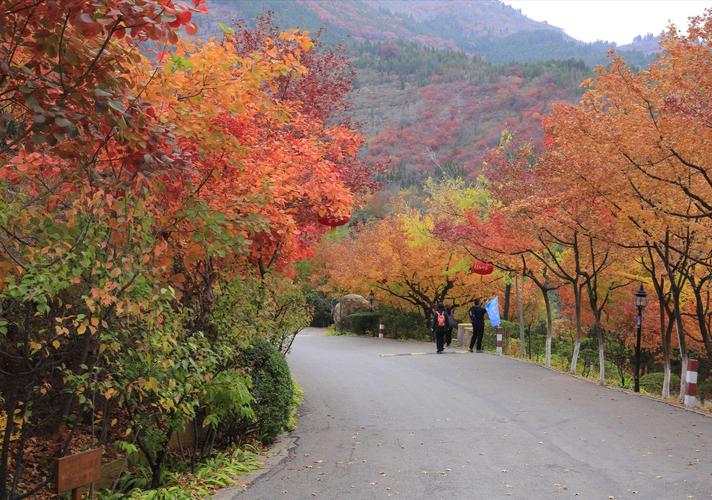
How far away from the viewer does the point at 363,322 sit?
34.2m

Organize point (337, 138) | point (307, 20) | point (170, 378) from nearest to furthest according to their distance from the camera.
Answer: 1. point (170, 378)
2. point (337, 138)
3. point (307, 20)

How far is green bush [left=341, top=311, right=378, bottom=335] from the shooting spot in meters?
33.8

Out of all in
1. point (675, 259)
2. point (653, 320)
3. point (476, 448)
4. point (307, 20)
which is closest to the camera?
point (476, 448)

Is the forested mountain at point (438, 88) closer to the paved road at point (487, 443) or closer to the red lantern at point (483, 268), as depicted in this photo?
the red lantern at point (483, 268)

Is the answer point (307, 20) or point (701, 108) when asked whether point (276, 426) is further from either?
point (307, 20)

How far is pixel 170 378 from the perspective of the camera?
5.44 metres

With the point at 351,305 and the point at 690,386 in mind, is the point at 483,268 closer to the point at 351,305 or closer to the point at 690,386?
the point at 690,386

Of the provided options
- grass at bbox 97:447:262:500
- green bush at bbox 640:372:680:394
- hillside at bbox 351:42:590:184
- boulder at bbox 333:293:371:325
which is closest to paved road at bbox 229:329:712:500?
grass at bbox 97:447:262:500

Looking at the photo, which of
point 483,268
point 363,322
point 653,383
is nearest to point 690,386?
point 483,268

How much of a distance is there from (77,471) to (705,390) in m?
23.4

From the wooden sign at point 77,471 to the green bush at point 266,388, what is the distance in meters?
3.25

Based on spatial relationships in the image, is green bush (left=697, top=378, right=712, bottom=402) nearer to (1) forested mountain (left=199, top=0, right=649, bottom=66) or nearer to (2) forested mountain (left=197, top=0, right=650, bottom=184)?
(2) forested mountain (left=197, top=0, right=650, bottom=184)

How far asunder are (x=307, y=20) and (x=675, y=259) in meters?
137

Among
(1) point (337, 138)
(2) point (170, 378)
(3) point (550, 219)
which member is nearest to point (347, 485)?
(2) point (170, 378)
